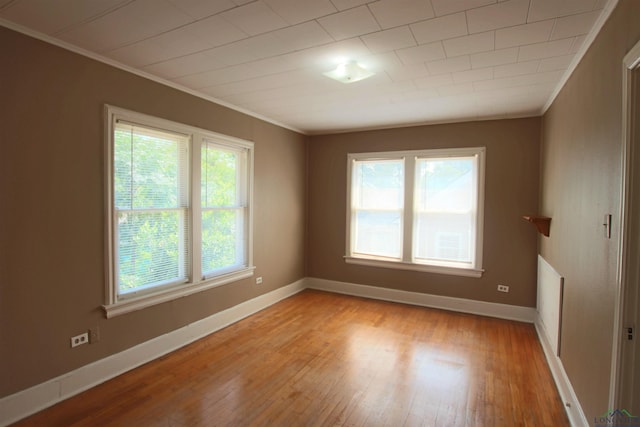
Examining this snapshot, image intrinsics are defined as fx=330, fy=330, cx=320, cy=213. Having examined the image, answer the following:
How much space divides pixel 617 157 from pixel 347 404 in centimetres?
229

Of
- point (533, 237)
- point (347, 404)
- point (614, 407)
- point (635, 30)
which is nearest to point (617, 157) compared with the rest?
point (635, 30)

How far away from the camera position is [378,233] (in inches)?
200

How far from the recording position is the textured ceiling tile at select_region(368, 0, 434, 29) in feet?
5.93

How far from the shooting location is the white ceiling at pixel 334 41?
1.88 metres

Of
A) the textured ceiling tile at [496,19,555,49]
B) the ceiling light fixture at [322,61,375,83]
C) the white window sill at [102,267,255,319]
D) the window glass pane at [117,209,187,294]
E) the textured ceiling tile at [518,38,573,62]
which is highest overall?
the textured ceiling tile at [518,38,573,62]

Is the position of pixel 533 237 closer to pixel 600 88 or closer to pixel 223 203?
pixel 600 88

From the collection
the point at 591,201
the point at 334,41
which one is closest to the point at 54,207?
the point at 334,41

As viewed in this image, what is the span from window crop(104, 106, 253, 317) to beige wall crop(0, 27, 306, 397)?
123 millimetres

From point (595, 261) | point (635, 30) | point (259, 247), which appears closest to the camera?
point (635, 30)

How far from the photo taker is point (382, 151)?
495cm

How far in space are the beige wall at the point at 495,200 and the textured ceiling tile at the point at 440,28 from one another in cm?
252

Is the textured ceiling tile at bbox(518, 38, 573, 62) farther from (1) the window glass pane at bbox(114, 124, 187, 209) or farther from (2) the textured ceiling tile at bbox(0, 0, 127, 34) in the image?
(1) the window glass pane at bbox(114, 124, 187, 209)

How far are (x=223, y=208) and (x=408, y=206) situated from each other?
101 inches

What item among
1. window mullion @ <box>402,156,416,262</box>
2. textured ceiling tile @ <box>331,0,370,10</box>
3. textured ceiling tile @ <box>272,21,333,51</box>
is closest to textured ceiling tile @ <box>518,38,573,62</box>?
textured ceiling tile @ <box>331,0,370,10</box>
